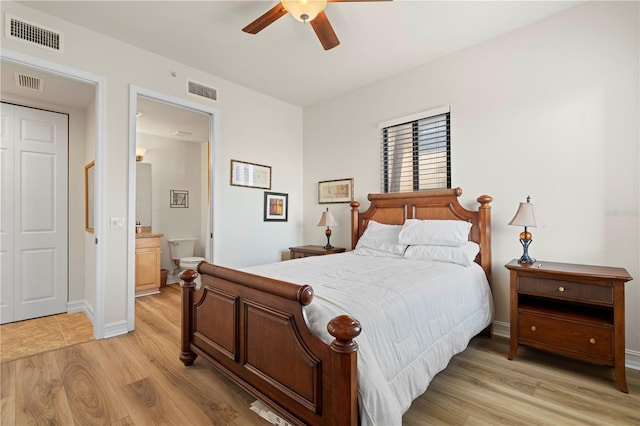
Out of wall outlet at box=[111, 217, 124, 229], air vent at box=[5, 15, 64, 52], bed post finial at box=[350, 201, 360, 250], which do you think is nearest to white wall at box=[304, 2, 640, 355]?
bed post finial at box=[350, 201, 360, 250]

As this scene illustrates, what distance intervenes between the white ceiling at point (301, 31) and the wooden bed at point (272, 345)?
2.20 meters

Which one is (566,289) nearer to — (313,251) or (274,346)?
(274,346)

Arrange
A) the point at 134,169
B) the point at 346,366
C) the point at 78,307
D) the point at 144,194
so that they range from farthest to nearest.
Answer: the point at 144,194, the point at 78,307, the point at 134,169, the point at 346,366

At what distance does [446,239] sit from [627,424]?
155cm

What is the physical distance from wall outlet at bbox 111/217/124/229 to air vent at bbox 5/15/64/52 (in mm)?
1535

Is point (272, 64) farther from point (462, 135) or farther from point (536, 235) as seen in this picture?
point (536, 235)

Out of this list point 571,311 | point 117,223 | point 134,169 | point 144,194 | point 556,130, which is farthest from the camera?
point 144,194

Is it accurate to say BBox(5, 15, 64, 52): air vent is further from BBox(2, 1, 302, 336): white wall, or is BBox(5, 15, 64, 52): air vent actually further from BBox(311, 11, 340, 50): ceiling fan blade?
BBox(311, 11, 340, 50): ceiling fan blade

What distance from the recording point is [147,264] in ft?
14.9

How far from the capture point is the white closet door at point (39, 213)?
3.36 meters

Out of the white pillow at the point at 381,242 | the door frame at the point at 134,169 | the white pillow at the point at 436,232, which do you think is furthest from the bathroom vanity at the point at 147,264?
the white pillow at the point at 436,232

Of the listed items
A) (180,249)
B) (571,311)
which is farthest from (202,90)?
(571,311)

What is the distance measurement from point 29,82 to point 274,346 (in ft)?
12.1

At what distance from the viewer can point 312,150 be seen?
4691mm
